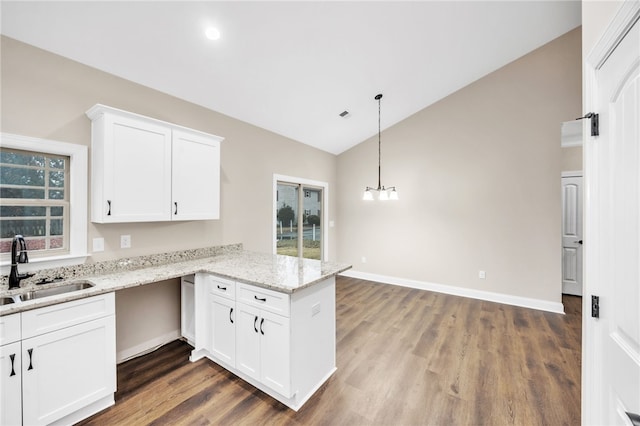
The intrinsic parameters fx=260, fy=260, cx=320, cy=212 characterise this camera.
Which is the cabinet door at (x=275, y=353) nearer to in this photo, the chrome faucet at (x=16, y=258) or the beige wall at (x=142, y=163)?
Result: the beige wall at (x=142, y=163)

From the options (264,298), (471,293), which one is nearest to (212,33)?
(264,298)

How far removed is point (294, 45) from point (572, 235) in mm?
5187

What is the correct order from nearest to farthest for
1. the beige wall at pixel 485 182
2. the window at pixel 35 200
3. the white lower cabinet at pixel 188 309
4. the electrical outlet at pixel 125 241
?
the window at pixel 35 200 < the electrical outlet at pixel 125 241 < the white lower cabinet at pixel 188 309 < the beige wall at pixel 485 182

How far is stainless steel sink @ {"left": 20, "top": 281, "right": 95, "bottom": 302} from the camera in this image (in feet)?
6.00

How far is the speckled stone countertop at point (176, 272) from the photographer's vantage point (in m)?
1.80

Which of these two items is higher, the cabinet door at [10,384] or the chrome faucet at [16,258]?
the chrome faucet at [16,258]

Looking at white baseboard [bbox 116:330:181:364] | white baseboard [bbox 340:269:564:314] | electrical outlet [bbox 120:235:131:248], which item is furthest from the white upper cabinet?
white baseboard [bbox 340:269:564:314]

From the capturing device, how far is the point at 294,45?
257cm

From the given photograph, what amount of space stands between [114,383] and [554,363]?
3.78 meters

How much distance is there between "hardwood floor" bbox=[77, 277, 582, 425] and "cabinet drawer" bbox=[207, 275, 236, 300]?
716 millimetres

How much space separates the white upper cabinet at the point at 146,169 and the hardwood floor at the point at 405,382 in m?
1.43

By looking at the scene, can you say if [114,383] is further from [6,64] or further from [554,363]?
[554,363]
